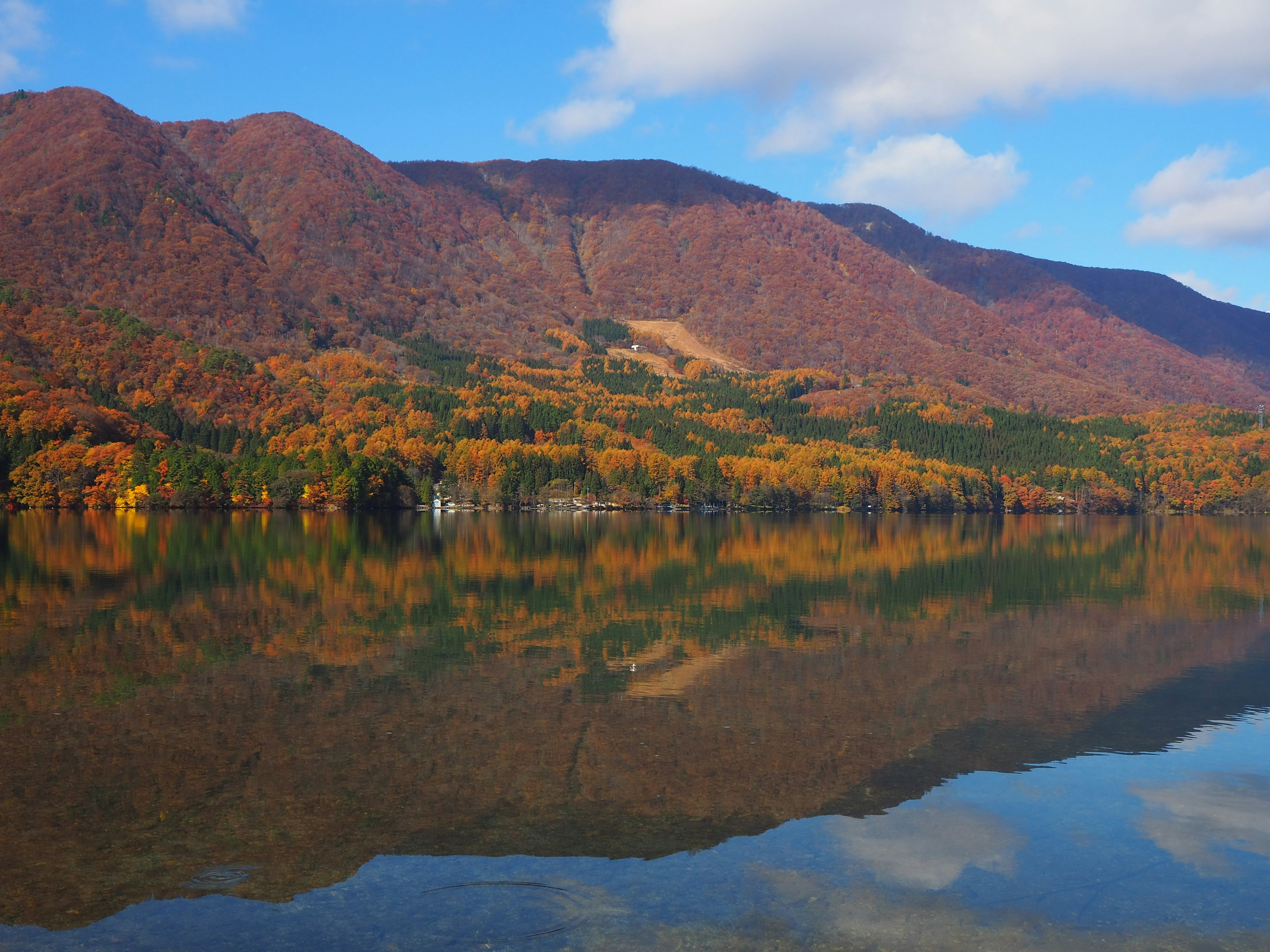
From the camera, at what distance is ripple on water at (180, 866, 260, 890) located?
1247cm

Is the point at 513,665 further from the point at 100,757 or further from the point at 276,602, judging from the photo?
the point at 276,602

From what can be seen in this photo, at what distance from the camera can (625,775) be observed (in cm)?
1678

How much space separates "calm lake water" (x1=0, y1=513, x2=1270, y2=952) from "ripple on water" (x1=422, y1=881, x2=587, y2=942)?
49 mm

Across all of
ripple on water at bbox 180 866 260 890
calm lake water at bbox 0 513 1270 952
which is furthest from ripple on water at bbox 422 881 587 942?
ripple on water at bbox 180 866 260 890

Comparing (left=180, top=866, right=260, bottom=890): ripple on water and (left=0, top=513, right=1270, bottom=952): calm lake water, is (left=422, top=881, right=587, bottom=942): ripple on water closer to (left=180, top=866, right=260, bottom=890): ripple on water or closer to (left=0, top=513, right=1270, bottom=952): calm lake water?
(left=0, top=513, right=1270, bottom=952): calm lake water

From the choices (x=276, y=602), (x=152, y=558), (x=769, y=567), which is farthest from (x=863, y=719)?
(x=152, y=558)

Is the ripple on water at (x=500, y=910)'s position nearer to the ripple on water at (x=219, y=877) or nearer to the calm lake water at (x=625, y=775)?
the calm lake water at (x=625, y=775)

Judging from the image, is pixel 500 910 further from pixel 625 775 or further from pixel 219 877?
pixel 625 775

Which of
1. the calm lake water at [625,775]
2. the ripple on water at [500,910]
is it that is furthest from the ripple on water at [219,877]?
the ripple on water at [500,910]

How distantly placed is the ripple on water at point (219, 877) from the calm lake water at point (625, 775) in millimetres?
50

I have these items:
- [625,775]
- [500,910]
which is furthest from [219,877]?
[625,775]

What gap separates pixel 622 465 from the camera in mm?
187750

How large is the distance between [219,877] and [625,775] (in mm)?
6371

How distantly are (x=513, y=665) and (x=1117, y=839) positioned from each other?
14695mm
